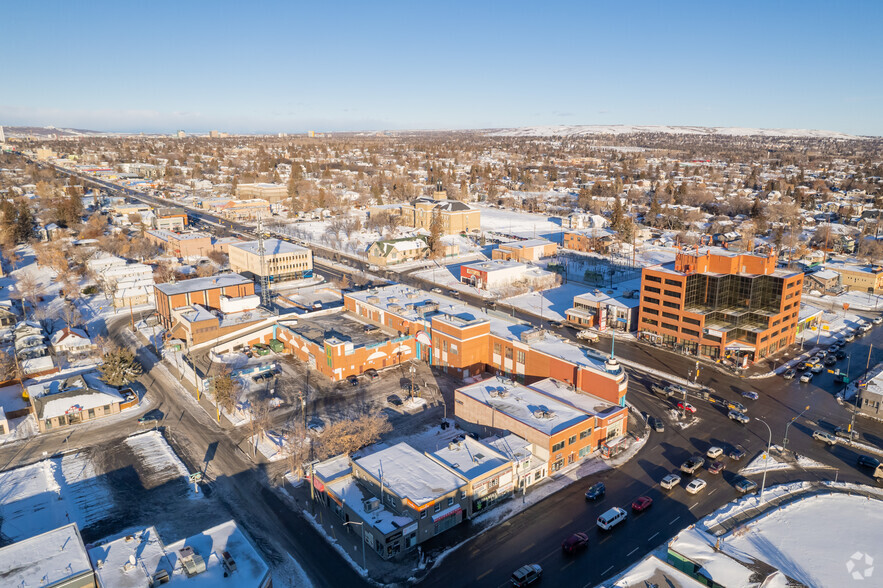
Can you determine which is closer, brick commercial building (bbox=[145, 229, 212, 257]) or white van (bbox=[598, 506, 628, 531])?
white van (bbox=[598, 506, 628, 531])

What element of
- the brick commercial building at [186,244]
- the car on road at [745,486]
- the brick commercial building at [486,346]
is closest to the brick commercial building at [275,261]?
the brick commercial building at [186,244]

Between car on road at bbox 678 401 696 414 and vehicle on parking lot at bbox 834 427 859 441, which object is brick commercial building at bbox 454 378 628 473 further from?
vehicle on parking lot at bbox 834 427 859 441

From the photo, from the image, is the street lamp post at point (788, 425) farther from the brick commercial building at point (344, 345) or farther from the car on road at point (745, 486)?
the brick commercial building at point (344, 345)

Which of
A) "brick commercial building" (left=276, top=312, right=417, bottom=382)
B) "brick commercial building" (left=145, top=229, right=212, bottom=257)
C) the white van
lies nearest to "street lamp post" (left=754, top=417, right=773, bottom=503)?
the white van

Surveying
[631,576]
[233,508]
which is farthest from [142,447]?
[631,576]

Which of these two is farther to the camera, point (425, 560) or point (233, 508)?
point (233, 508)

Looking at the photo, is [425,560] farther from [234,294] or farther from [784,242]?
[784,242]
